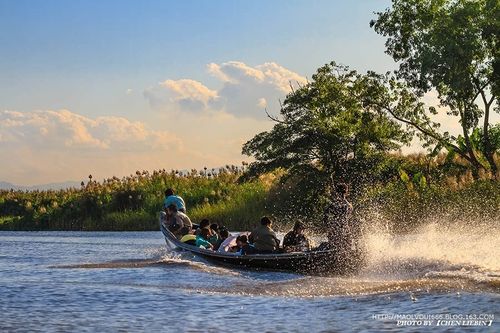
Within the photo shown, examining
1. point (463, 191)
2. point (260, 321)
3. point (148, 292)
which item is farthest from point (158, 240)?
point (260, 321)

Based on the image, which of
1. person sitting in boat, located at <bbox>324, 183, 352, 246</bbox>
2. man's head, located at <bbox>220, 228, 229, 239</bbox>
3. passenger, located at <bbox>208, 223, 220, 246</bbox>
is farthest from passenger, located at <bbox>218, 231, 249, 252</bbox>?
person sitting in boat, located at <bbox>324, 183, 352, 246</bbox>

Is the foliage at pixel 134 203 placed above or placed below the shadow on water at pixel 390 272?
above

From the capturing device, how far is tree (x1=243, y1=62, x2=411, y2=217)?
41531mm

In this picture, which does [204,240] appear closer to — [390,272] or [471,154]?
[390,272]

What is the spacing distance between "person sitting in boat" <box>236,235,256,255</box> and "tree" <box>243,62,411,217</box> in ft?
56.2

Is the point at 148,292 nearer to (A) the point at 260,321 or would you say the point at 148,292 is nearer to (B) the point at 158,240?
(A) the point at 260,321

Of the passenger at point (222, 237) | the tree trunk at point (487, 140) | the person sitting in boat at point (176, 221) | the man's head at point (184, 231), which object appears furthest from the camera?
the tree trunk at point (487, 140)

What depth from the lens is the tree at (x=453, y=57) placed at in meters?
41.2

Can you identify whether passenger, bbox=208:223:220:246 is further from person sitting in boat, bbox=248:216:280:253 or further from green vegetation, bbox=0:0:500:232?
green vegetation, bbox=0:0:500:232

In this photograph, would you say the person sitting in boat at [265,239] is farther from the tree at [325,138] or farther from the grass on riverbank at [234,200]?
the tree at [325,138]

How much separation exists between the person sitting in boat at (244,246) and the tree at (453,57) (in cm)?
1909

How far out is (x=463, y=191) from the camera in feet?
106

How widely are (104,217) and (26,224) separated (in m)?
6.18

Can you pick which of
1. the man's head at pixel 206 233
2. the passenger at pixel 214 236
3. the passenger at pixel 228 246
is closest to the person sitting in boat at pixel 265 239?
the passenger at pixel 228 246
